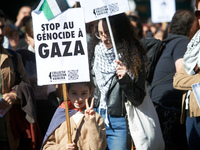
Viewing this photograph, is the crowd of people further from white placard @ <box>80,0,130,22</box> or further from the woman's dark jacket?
white placard @ <box>80,0,130,22</box>

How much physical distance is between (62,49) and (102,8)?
70 centimetres

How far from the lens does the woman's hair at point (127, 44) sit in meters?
3.83

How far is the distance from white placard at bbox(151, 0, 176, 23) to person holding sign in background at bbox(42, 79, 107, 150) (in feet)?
16.5

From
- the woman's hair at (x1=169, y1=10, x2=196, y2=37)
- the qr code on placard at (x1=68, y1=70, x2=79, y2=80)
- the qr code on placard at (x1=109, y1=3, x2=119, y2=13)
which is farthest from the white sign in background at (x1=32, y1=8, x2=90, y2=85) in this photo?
the woman's hair at (x1=169, y1=10, x2=196, y2=37)

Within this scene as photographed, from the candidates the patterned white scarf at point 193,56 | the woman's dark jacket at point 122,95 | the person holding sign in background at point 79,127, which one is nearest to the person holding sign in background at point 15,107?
the person holding sign in background at point 79,127

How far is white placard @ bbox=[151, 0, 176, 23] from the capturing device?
8500 mm

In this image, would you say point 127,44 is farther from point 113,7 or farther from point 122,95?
point 122,95

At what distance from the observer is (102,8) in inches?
155

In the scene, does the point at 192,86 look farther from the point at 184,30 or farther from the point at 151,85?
the point at 184,30

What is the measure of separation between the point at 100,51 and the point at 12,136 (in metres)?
1.40

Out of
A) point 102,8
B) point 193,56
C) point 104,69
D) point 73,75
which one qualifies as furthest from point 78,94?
point 193,56

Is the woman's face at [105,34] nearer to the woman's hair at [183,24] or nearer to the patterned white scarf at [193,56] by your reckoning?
the patterned white scarf at [193,56]

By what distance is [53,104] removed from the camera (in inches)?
203

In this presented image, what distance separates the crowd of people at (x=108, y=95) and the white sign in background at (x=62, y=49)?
31 cm
